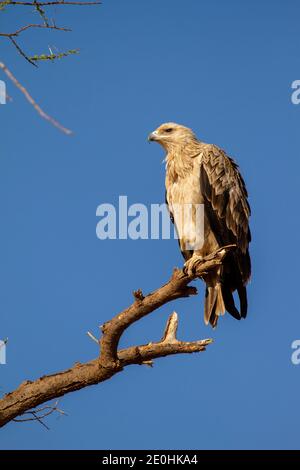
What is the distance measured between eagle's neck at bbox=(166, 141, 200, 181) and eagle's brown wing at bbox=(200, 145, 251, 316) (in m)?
0.14

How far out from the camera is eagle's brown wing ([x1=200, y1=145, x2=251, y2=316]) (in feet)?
24.5

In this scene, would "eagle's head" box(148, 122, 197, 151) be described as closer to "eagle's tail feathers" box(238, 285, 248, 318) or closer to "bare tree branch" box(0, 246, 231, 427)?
"eagle's tail feathers" box(238, 285, 248, 318)

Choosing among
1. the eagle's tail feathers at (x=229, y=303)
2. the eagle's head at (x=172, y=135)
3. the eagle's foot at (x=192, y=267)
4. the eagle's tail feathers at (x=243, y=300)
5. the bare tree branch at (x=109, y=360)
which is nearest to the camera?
the bare tree branch at (x=109, y=360)

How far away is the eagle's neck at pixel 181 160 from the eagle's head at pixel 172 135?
8 centimetres

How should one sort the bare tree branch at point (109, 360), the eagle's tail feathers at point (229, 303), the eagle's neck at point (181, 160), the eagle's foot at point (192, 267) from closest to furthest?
the bare tree branch at point (109, 360) → the eagle's foot at point (192, 267) → the eagle's tail feathers at point (229, 303) → the eagle's neck at point (181, 160)

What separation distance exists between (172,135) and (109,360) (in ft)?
11.4

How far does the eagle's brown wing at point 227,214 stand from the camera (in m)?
7.47

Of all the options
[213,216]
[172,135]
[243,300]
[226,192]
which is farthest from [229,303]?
[172,135]

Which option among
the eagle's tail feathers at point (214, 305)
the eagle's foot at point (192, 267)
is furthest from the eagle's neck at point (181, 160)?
the eagle's foot at point (192, 267)

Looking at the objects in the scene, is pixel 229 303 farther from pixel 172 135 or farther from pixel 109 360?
pixel 109 360

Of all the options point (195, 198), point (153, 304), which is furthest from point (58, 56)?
point (195, 198)

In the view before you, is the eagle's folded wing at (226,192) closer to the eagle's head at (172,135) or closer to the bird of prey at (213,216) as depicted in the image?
the bird of prey at (213,216)

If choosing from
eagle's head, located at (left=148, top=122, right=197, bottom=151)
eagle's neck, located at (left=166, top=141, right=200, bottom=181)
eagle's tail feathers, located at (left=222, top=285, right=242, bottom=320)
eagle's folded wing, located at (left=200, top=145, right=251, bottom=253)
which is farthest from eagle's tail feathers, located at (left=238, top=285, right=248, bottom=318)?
eagle's head, located at (left=148, top=122, right=197, bottom=151)

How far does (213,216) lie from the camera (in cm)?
747
